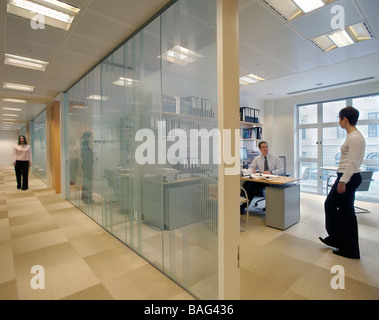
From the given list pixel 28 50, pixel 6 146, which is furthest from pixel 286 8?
pixel 6 146

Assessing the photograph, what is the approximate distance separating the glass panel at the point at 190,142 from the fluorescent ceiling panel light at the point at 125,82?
2.44 ft

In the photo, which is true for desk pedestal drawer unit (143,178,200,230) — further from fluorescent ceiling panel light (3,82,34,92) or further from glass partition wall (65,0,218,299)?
fluorescent ceiling panel light (3,82,34,92)

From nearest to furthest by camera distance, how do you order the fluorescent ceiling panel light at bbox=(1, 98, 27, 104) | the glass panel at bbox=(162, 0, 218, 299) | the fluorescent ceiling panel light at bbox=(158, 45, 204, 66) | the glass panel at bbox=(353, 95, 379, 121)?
the glass panel at bbox=(162, 0, 218, 299) → the fluorescent ceiling panel light at bbox=(158, 45, 204, 66) → the glass panel at bbox=(353, 95, 379, 121) → the fluorescent ceiling panel light at bbox=(1, 98, 27, 104)

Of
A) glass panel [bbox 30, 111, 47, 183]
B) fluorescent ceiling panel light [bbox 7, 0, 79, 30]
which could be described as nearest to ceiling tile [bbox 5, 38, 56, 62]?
fluorescent ceiling panel light [bbox 7, 0, 79, 30]

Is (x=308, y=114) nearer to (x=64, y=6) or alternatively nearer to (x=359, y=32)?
(x=359, y=32)

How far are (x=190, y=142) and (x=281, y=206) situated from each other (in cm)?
241

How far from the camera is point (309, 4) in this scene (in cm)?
240

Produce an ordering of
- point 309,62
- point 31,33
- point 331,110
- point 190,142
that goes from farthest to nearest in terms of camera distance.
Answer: point 331,110, point 309,62, point 31,33, point 190,142

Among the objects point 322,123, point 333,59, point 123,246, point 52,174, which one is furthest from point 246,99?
point 52,174

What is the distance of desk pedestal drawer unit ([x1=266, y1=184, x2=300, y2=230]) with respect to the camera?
11.7ft

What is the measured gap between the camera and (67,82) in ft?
15.7

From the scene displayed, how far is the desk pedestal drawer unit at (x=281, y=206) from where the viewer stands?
3576mm

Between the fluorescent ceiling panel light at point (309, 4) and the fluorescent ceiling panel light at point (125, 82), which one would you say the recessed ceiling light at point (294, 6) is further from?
the fluorescent ceiling panel light at point (125, 82)

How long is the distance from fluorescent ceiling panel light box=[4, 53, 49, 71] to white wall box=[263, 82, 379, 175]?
628 cm
